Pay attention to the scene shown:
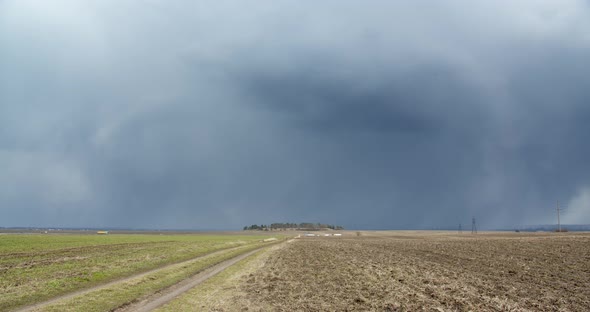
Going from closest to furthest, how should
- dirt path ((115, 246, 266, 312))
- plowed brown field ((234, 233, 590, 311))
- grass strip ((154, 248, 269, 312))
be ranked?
plowed brown field ((234, 233, 590, 311)), dirt path ((115, 246, 266, 312)), grass strip ((154, 248, 269, 312))

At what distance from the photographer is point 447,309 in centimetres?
1734

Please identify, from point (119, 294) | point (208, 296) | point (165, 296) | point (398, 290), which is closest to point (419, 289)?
point (398, 290)

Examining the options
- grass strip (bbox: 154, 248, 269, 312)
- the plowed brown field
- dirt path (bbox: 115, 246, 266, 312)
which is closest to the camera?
the plowed brown field

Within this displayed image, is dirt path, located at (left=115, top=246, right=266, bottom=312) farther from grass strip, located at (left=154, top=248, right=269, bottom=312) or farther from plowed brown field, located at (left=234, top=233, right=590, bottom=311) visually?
plowed brown field, located at (left=234, top=233, right=590, bottom=311)

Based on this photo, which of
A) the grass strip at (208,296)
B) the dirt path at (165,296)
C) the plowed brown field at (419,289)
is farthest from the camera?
the grass strip at (208,296)

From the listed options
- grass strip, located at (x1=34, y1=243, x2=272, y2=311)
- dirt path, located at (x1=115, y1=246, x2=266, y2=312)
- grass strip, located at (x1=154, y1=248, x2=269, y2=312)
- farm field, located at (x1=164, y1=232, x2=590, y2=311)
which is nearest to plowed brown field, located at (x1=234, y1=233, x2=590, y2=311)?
farm field, located at (x1=164, y1=232, x2=590, y2=311)

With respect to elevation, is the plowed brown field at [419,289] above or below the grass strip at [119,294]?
above

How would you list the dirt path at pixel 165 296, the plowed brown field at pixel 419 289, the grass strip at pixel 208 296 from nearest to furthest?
the plowed brown field at pixel 419 289
the dirt path at pixel 165 296
the grass strip at pixel 208 296

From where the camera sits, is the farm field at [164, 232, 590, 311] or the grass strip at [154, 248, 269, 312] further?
the grass strip at [154, 248, 269, 312]

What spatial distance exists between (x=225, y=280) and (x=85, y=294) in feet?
31.1

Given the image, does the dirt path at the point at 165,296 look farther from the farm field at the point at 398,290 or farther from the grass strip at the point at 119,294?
the farm field at the point at 398,290

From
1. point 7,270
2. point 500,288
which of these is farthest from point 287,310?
point 7,270

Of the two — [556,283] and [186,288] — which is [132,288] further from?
[556,283]

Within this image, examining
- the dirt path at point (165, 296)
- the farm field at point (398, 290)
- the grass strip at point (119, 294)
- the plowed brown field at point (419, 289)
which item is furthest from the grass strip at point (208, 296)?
the grass strip at point (119, 294)
